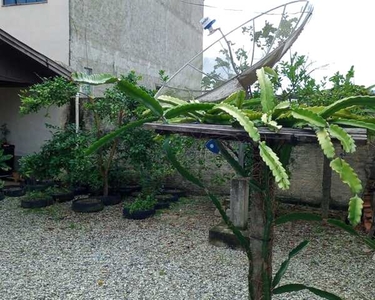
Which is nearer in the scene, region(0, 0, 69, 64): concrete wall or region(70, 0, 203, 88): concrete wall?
region(0, 0, 69, 64): concrete wall

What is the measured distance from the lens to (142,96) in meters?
1.62

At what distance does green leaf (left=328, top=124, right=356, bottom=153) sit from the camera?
131 cm

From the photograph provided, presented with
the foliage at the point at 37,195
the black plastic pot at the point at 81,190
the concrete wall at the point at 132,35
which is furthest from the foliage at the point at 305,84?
the concrete wall at the point at 132,35

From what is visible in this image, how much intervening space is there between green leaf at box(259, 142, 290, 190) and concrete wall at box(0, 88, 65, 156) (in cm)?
754

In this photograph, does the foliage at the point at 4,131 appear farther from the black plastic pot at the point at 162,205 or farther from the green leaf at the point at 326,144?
the green leaf at the point at 326,144

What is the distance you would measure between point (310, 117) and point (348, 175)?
287 millimetres

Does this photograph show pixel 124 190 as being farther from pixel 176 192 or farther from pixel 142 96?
pixel 142 96

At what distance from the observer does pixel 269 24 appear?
5266 mm

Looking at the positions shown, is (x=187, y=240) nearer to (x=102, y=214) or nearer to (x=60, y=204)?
(x=102, y=214)

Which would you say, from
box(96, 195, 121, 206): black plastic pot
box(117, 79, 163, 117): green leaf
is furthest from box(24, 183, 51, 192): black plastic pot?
box(117, 79, 163, 117): green leaf

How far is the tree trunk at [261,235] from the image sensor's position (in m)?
1.74

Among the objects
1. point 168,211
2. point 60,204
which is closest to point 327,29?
point 168,211

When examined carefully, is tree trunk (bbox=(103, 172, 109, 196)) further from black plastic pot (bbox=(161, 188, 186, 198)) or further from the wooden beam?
the wooden beam

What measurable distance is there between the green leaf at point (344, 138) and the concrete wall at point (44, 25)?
849cm
